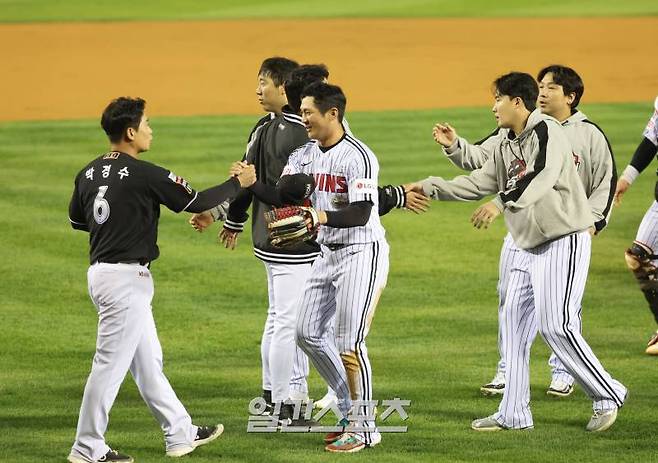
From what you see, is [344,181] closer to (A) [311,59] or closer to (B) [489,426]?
(B) [489,426]

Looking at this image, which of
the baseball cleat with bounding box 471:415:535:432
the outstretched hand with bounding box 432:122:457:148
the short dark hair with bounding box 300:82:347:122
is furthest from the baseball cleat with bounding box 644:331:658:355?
the short dark hair with bounding box 300:82:347:122

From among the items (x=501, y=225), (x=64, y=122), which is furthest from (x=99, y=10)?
(x=501, y=225)

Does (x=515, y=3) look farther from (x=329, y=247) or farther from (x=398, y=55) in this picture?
(x=329, y=247)

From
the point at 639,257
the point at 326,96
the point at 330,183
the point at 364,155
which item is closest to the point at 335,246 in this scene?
the point at 330,183

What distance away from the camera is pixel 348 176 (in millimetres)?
7039

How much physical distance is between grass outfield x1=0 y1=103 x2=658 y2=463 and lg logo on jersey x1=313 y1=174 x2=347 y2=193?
1.38m

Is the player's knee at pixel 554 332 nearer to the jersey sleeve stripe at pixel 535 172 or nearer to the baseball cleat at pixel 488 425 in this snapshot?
the baseball cleat at pixel 488 425

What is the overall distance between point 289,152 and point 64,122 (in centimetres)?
1325

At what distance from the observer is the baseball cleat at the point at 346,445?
23.5 ft

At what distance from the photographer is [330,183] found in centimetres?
713

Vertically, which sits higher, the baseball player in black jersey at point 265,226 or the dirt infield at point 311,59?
the dirt infield at point 311,59

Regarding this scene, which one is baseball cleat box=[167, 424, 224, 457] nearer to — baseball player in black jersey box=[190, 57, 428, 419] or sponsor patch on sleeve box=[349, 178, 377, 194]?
baseball player in black jersey box=[190, 57, 428, 419]

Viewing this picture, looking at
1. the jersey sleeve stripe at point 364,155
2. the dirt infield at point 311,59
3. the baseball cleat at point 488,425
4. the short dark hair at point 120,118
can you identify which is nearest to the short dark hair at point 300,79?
the jersey sleeve stripe at point 364,155

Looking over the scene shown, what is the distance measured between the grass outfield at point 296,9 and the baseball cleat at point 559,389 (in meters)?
25.6
